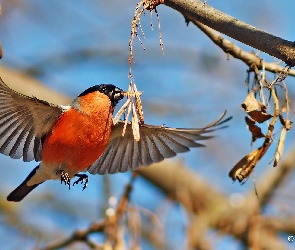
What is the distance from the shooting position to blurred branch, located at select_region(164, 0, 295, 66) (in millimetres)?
1989

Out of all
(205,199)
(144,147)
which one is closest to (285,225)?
(205,199)

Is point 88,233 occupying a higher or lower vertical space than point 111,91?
lower

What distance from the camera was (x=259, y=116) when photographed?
8.07ft

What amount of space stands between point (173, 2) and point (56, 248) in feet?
5.47

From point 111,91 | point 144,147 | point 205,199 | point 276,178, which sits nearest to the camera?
Result: point 111,91

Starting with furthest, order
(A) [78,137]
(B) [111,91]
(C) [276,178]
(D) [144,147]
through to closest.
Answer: (C) [276,178] → (D) [144,147] → (B) [111,91] → (A) [78,137]

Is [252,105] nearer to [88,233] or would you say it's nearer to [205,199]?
[88,233]

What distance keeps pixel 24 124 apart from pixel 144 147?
2.53ft

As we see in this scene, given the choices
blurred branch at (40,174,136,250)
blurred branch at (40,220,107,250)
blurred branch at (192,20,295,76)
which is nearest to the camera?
blurred branch at (192,20,295,76)

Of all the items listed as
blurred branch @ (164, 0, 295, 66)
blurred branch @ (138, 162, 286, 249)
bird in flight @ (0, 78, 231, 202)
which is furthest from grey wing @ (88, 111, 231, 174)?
blurred branch @ (164, 0, 295, 66)

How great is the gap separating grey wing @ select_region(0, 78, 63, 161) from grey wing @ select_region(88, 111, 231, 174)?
16.2 inches

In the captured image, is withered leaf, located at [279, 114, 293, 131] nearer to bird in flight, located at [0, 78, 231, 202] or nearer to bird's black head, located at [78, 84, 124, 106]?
bird in flight, located at [0, 78, 231, 202]

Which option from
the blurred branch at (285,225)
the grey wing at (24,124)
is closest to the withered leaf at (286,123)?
the grey wing at (24,124)

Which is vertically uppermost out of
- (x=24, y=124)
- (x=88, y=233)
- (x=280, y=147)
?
(x=280, y=147)
